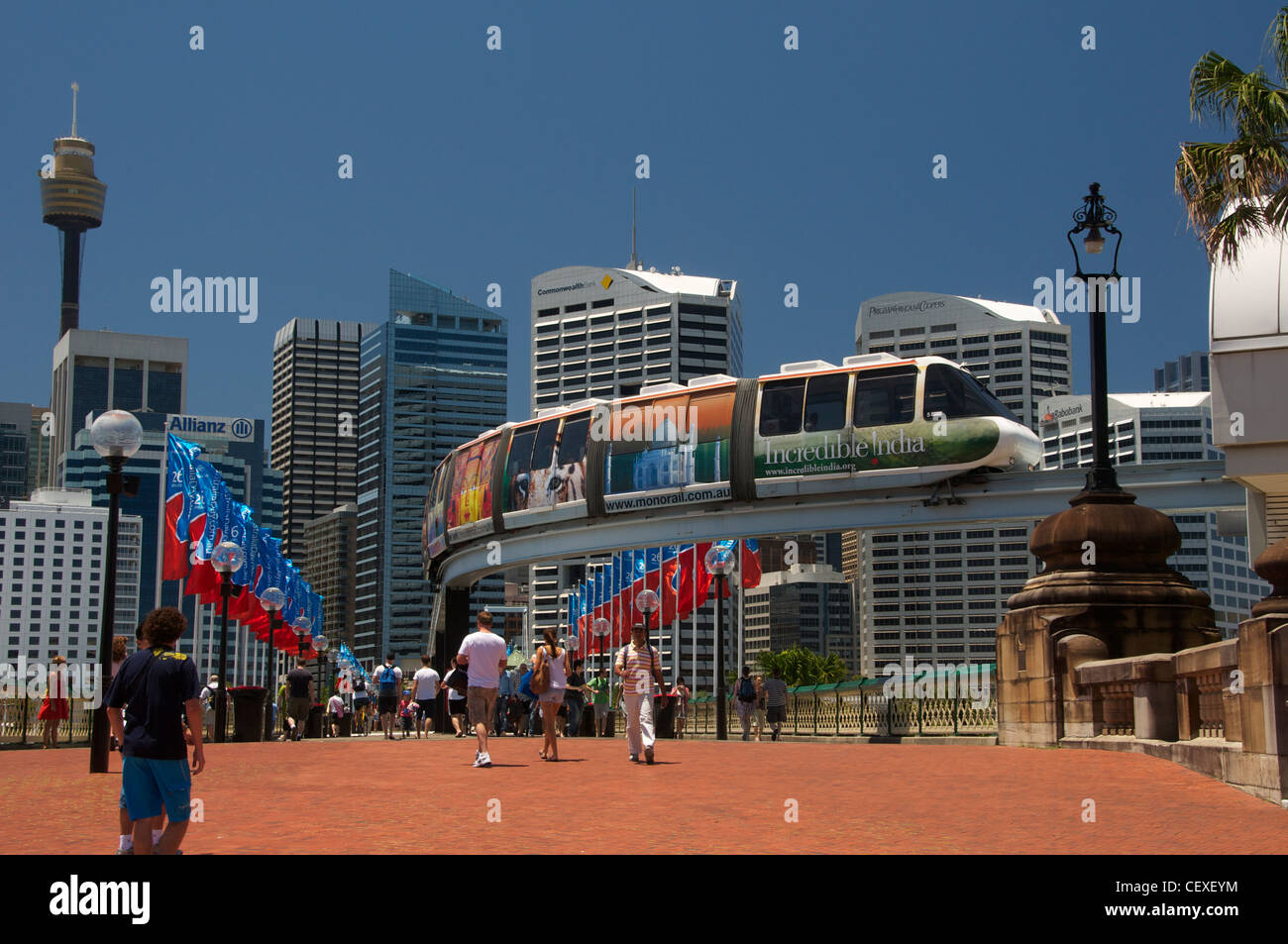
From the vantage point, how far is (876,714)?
90.8ft

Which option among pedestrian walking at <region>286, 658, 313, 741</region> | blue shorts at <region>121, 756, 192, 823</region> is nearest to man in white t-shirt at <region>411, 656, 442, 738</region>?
pedestrian walking at <region>286, 658, 313, 741</region>

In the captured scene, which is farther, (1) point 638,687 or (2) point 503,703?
(2) point 503,703

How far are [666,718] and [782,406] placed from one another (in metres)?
13.0

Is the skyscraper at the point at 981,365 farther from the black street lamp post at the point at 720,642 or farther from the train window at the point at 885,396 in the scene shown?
the black street lamp post at the point at 720,642

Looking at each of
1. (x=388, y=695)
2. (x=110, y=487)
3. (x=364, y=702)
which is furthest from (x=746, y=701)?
(x=110, y=487)

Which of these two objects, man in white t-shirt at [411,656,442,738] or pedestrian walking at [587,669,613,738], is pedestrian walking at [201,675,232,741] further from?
pedestrian walking at [587,669,613,738]

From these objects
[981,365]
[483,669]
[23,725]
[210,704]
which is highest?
[981,365]

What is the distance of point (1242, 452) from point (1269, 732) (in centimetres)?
1525

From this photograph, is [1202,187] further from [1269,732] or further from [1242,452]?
[1242,452]

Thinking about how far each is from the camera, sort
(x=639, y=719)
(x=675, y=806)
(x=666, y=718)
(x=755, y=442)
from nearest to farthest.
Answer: (x=675, y=806) → (x=639, y=719) → (x=666, y=718) → (x=755, y=442)

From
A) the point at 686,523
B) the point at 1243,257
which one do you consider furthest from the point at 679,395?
the point at 1243,257

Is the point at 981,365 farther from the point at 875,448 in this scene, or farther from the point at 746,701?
the point at 746,701

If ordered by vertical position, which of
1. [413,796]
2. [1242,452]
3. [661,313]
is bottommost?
[413,796]

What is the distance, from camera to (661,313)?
178 m
